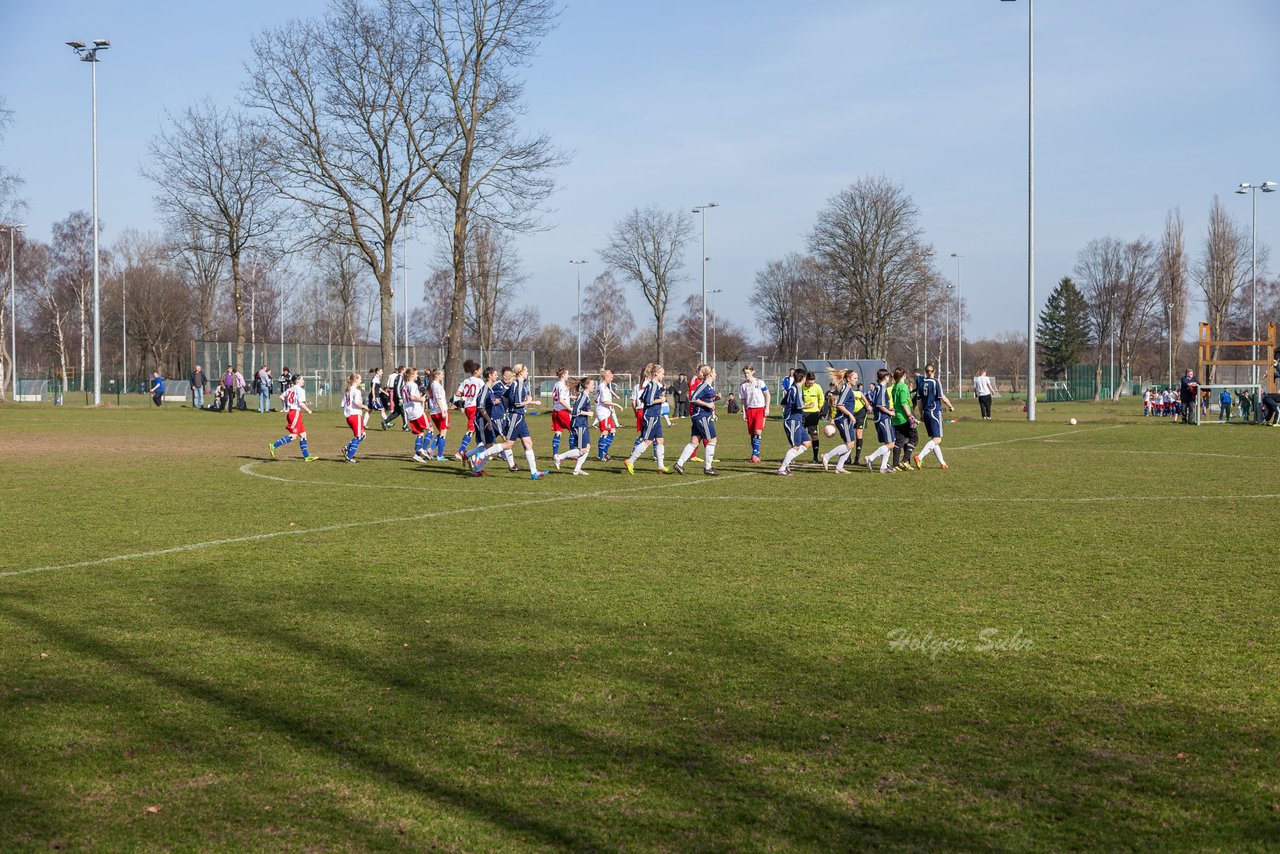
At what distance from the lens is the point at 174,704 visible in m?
5.76

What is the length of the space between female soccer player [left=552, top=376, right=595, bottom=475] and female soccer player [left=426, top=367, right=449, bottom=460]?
3647 mm

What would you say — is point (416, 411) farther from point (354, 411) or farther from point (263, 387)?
point (263, 387)

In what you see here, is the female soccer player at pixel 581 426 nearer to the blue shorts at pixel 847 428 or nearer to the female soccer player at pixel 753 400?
the female soccer player at pixel 753 400

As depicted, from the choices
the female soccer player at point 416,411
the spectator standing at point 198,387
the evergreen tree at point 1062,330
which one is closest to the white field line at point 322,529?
the female soccer player at point 416,411

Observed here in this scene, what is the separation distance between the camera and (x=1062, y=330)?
107m

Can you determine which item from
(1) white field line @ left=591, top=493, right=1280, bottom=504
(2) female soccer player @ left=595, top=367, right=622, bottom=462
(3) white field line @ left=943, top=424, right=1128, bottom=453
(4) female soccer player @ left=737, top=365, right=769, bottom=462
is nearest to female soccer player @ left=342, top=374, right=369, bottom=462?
(2) female soccer player @ left=595, top=367, right=622, bottom=462

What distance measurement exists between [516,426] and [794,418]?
4.86 meters

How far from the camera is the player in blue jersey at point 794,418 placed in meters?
19.5

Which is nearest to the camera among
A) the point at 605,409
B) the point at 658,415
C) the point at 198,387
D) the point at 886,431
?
the point at 658,415

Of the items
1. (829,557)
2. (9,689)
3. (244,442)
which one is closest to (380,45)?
(244,442)

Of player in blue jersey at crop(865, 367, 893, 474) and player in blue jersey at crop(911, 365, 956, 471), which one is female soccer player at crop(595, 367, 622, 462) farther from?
player in blue jersey at crop(911, 365, 956, 471)

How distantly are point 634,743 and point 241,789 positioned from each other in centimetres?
170

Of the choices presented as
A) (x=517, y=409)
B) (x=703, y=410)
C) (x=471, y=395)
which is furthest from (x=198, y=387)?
(x=703, y=410)

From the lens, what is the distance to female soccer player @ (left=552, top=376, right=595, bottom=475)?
19.0m
